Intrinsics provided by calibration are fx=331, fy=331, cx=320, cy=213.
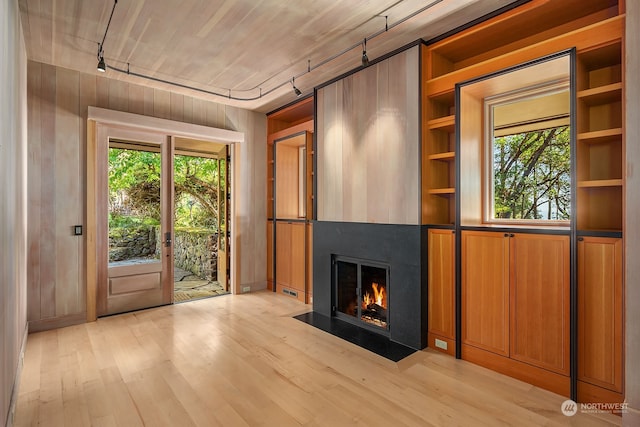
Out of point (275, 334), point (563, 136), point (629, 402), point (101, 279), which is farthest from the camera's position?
point (101, 279)

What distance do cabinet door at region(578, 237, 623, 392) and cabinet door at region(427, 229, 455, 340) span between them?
3.08ft

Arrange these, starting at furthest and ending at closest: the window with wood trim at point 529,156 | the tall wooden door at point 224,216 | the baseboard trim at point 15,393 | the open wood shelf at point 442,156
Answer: the tall wooden door at point 224,216 → the open wood shelf at point 442,156 → the window with wood trim at point 529,156 → the baseboard trim at point 15,393

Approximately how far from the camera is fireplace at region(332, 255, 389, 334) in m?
3.55

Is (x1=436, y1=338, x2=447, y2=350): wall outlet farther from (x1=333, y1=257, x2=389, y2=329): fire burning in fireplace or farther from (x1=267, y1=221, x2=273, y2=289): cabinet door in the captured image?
(x1=267, y1=221, x2=273, y2=289): cabinet door

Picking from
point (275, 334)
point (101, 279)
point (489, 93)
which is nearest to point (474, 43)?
point (489, 93)

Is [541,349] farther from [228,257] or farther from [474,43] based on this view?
[228,257]

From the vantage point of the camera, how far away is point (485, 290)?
2809mm

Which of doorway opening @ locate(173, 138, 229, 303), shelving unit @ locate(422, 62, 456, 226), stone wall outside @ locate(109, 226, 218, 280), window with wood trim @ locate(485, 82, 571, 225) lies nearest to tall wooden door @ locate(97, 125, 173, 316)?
stone wall outside @ locate(109, 226, 218, 280)

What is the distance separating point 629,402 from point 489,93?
8.18ft

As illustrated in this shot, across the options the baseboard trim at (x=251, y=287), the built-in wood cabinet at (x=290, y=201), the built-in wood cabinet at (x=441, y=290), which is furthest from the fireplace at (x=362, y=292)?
the baseboard trim at (x=251, y=287)

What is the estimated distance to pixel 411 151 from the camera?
125 inches

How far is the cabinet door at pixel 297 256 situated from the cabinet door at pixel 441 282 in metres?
2.10

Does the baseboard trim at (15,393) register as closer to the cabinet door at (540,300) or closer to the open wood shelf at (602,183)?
the cabinet door at (540,300)

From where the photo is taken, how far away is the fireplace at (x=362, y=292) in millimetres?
3549
